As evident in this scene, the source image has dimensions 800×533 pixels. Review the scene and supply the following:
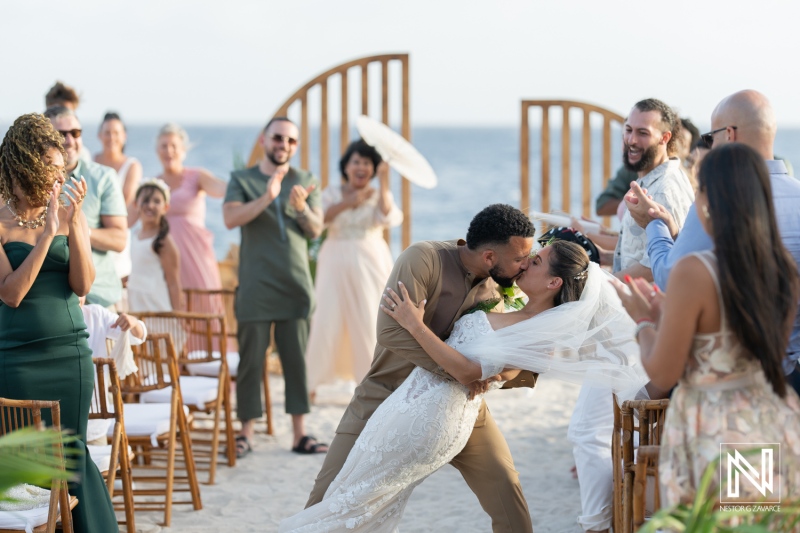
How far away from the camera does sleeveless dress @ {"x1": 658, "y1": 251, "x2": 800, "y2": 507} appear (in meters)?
2.59

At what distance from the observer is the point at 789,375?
3336 mm

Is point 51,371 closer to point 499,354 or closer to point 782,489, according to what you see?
point 499,354

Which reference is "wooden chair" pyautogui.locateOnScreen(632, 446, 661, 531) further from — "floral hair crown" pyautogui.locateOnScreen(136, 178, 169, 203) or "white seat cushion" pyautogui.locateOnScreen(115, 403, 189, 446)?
"floral hair crown" pyautogui.locateOnScreen(136, 178, 169, 203)

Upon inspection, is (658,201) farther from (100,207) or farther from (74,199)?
(100,207)

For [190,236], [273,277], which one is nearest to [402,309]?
[273,277]

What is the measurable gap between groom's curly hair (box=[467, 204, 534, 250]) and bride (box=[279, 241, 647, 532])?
5.0 inches

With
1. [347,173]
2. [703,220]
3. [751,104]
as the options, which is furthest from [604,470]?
[347,173]

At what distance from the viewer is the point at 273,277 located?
6332 millimetres

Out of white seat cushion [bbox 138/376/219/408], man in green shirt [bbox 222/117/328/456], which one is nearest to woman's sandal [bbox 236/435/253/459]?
man in green shirt [bbox 222/117/328/456]

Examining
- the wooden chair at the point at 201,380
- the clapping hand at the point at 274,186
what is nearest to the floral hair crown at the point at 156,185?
the clapping hand at the point at 274,186

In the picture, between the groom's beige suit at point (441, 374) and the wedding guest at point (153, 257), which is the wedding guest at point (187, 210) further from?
the groom's beige suit at point (441, 374)

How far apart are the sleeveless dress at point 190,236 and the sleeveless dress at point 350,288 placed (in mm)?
840

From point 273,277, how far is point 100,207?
1.36 m

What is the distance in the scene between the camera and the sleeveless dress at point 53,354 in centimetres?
381
